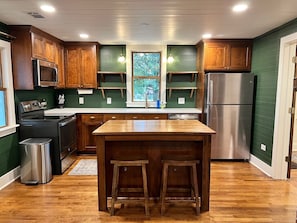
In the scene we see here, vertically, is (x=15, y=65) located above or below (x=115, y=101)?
above

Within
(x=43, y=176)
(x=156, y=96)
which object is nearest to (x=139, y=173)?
(x=43, y=176)

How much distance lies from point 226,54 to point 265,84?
966mm

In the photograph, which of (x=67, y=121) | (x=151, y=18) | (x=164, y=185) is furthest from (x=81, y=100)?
(x=164, y=185)

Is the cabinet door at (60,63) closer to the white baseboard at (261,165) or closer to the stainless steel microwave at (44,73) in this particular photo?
the stainless steel microwave at (44,73)

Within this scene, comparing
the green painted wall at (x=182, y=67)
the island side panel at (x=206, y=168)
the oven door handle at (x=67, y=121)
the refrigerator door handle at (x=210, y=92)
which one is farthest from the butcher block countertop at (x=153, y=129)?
the green painted wall at (x=182, y=67)

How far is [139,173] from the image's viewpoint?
2695mm

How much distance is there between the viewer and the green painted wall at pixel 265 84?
351 centimetres

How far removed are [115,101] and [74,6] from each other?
9.08 ft

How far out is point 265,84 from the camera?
150 inches

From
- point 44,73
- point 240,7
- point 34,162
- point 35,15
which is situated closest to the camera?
point 240,7

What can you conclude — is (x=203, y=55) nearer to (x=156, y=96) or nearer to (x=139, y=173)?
(x=156, y=96)

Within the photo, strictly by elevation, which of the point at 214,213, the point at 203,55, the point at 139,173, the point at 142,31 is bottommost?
the point at 214,213

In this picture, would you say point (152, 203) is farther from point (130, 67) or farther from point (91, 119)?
point (130, 67)

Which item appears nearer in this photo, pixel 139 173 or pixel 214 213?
pixel 214 213
